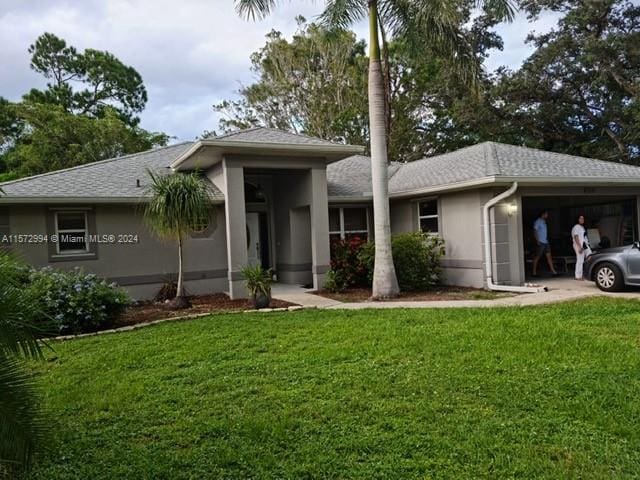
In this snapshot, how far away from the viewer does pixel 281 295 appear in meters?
12.7

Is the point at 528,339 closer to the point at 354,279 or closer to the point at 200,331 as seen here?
the point at 200,331

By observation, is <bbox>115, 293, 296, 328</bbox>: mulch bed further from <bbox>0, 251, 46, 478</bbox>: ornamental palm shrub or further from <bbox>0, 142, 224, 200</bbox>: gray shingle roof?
<bbox>0, 251, 46, 478</bbox>: ornamental palm shrub

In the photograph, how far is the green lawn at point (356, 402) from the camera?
3.70m

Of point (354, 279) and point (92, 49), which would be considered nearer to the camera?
point (354, 279)

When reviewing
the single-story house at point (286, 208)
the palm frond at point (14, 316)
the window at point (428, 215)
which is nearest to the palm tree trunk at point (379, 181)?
the single-story house at point (286, 208)

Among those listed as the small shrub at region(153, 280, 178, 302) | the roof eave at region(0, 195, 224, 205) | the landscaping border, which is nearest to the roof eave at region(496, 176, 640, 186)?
the landscaping border

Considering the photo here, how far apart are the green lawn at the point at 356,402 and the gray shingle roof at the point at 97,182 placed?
18.5ft

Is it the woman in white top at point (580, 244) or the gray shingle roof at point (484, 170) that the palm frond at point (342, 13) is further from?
the woman in white top at point (580, 244)

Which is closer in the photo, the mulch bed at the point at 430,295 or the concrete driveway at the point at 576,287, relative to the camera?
the concrete driveway at the point at 576,287

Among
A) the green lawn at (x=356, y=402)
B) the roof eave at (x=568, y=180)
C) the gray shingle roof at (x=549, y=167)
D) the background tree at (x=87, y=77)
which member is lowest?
the green lawn at (x=356, y=402)

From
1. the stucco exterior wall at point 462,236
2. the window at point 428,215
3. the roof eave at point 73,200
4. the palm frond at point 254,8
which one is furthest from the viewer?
the window at point 428,215

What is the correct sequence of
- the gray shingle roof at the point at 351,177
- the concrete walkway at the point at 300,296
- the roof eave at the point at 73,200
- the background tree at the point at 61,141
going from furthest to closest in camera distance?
the background tree at the point at 61,141 → the gray shingle roof at the point at 351,177 → the roof eave at the point at 73,200 → the concrete walkway at the point at 300,296

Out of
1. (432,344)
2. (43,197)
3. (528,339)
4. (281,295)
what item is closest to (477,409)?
(432,344)

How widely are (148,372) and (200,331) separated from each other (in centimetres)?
227
